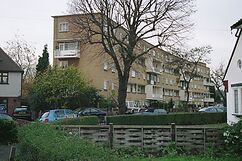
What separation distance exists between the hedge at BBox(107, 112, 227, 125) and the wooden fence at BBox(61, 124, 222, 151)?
47.4ft

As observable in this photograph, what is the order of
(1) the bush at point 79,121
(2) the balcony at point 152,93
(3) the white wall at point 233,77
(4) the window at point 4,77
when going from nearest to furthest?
(1) the bush at point 79,121 < (3) the white wall at point 233,77 < (4) the window at point 4,77 < (2) the balcony at point 152,93

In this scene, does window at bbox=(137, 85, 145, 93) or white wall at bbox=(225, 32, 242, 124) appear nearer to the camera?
white wall at bbox=(225, 32, 242, 124)

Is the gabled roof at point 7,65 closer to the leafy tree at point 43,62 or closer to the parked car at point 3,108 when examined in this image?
the parked car at point 3,108

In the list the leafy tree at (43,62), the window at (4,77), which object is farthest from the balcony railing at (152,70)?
the window at (4,77)

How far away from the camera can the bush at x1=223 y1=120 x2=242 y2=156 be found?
12859 mm

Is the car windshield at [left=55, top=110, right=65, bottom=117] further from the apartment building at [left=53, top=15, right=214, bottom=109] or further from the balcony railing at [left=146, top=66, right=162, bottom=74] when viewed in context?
the balcony railing at [left=146, top=66, right=162, bottom=74]

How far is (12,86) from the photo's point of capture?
47.9m

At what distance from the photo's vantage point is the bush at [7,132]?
20781 millimetres

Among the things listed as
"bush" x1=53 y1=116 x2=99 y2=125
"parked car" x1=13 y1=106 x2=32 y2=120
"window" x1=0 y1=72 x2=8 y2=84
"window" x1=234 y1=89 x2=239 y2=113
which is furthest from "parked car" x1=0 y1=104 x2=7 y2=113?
"window" x1=234 y1=89 x2=239 y2=113

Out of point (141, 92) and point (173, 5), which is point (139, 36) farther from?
point (141, 92)

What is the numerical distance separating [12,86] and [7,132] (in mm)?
28157

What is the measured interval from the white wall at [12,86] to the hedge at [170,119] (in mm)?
22303

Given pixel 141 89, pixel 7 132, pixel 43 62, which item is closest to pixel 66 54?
pixel 43 62

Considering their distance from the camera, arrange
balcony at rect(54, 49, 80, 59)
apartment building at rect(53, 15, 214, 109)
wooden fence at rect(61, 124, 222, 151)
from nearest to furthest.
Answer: wooden fence at rect(61, 124, 222, 151) < apartment building at rect(53, 15, 214, 109) < balcony at rect(54, 49, 80, 59)
